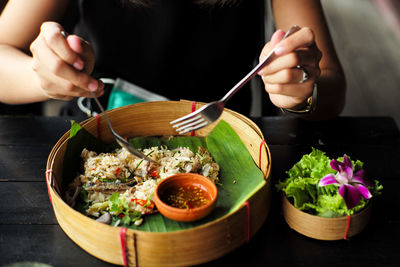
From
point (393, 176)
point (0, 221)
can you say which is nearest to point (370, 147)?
point (393, 176)

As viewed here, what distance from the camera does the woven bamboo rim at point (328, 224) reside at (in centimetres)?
138

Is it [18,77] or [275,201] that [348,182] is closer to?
[275,201]

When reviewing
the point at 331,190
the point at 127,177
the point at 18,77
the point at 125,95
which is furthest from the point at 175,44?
the point at 331,190

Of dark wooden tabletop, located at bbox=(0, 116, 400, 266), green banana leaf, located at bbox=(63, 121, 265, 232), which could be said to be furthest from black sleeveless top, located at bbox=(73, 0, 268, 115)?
green banana leaf, located at bbox=(63, 121, 265, 232)

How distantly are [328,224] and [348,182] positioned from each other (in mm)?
175

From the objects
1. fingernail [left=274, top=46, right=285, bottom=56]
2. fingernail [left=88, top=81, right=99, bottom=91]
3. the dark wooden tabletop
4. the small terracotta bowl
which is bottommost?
the dark wooden tabletop

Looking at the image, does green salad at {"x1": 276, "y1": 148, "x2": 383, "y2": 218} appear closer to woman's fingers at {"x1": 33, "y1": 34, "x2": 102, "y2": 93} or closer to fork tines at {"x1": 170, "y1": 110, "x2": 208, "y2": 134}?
fork tines at {"x1": 170, "y1": 110, "x2": 208, "y2": 134}

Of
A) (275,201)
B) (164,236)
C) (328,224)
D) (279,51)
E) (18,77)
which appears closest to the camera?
(164,236)

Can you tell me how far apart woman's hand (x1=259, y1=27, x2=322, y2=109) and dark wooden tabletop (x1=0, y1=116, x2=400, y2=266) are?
1.49 feet

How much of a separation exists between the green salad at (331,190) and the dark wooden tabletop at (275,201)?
0.15 meters

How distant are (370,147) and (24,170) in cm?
186

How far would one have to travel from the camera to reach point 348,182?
1.38 m

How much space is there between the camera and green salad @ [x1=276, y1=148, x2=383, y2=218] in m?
1.35

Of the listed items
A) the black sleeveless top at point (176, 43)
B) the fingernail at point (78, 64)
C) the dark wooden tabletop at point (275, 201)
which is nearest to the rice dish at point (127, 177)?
the dark wooden tabletop at point (275, 201)
